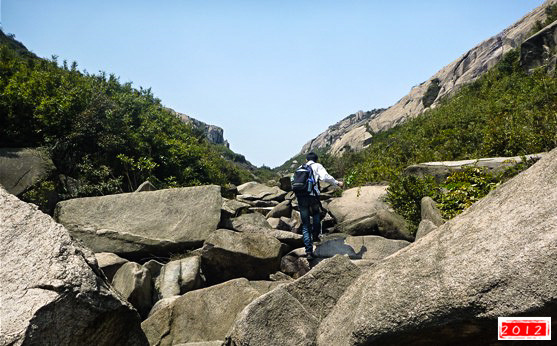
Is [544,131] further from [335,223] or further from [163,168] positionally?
[163,168]

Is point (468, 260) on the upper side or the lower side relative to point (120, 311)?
upper

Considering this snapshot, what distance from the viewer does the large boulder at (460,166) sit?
8.78 m

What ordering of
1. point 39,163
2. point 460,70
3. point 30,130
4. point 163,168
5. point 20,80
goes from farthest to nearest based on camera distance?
point 460,70
point 163,168
point 20,80
point 30,130
point 39,163

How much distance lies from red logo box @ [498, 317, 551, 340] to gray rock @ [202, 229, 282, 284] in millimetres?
6007

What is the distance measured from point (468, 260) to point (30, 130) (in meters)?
14.6

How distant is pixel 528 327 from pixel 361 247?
21.3 feet

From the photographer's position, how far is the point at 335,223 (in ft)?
40.3

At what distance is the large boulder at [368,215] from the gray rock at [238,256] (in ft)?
10.3

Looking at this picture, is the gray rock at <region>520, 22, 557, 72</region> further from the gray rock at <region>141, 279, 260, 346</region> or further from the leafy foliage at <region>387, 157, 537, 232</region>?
the gray rock at <region>141, 279, 260, 346</region>

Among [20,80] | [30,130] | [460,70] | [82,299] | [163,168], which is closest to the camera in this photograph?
[82,299]

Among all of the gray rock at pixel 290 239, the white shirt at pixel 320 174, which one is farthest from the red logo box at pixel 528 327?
the gray rock at pixel 290 239

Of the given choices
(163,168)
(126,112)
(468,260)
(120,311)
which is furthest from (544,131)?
(126,112)

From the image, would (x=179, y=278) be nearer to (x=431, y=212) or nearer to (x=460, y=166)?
(x=431, y=212)

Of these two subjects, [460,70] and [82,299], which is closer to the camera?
[82,299]
